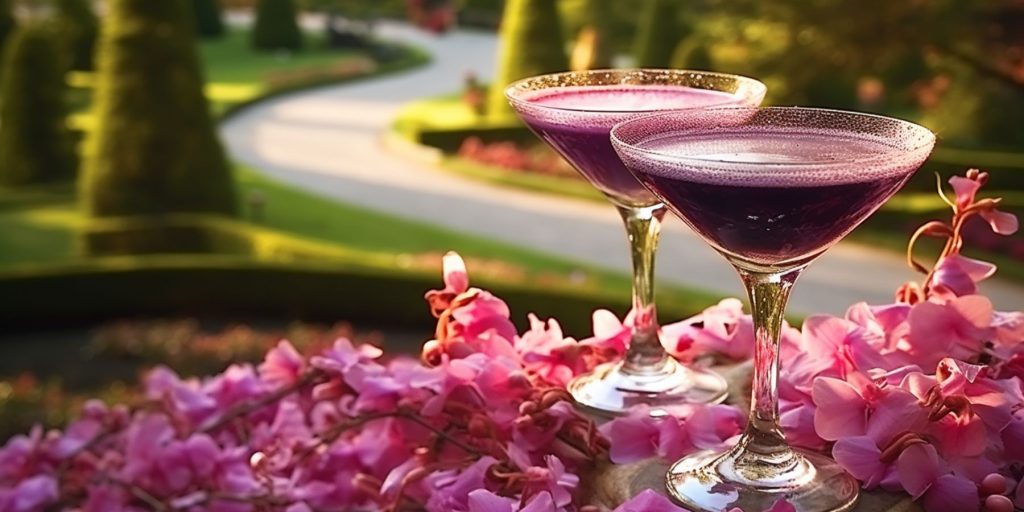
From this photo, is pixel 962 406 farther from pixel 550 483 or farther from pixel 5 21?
pixel 5 21

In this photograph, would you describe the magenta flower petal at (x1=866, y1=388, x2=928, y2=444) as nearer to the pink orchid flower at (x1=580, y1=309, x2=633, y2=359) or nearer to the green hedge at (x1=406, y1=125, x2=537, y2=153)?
the pink orchid flower at (x1=580, y1=309, x2=633, y2=359)

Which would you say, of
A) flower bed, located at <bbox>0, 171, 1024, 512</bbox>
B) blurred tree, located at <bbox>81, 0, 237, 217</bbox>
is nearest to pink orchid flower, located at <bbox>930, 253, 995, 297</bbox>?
flower bed, located at <bbox>0, 171, 1024, 512</bbox>

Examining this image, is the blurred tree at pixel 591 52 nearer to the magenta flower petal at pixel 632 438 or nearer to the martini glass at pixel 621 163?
the martini glass at pixel 621 163

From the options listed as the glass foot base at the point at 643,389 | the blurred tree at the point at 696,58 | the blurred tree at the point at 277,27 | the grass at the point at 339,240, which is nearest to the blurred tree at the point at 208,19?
the blurred tree at the point at 277,27

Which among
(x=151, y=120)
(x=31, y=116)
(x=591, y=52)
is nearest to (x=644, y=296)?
(x=151, y=120)

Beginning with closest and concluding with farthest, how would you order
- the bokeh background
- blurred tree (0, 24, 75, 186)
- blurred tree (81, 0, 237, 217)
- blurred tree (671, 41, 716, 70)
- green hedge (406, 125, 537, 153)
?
the bokeh background < blurred tree (81, 0, 237, 217) < blurred tree (0, 24, 75, 186) < blurred tree (671, 41, 716, 70) < green hedge (406, 125, 537, 153)

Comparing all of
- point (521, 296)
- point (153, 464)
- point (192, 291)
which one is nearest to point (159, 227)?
point (192, 291)
